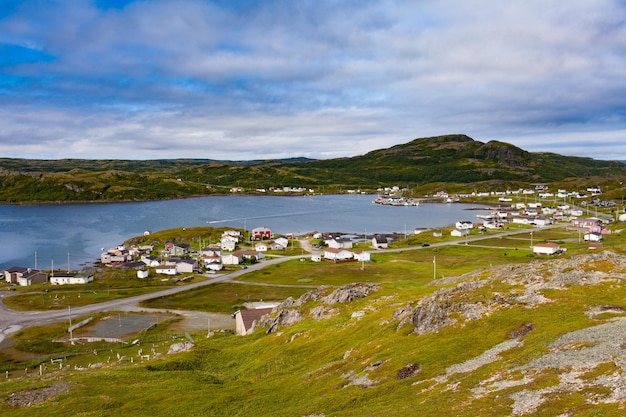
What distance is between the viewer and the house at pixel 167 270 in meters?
134

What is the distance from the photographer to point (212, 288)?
375ft

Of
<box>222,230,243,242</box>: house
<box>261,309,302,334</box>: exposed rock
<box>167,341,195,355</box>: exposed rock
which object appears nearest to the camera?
<box>167,341,195,355</box>: exposed rock

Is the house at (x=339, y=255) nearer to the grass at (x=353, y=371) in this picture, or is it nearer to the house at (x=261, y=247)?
the house at (x=261, y=247)

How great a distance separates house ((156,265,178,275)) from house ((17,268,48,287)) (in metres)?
32.1

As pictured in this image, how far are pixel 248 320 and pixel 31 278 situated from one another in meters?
88.2

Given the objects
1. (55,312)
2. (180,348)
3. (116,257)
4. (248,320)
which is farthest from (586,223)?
(55,312)

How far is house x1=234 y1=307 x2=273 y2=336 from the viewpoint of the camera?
2867 inches

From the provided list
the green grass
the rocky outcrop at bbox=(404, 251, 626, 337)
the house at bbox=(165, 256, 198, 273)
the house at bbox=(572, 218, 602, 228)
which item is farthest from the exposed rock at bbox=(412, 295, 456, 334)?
the house at bbox=(572, 218, 602, 228)

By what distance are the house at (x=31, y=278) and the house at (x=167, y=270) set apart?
32089 mm

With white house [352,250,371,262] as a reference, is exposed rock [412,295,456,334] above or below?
above

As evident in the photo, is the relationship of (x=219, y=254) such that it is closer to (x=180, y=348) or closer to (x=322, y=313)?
(x=180, y=348)

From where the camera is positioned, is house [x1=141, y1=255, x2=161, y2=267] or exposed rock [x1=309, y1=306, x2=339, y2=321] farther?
house [x1=141, y1=255, x2=161, y2=267]

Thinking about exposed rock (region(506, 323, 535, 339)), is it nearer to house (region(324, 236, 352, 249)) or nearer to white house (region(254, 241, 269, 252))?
house (region(324, 236, 352, 249))

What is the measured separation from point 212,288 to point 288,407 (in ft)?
287
